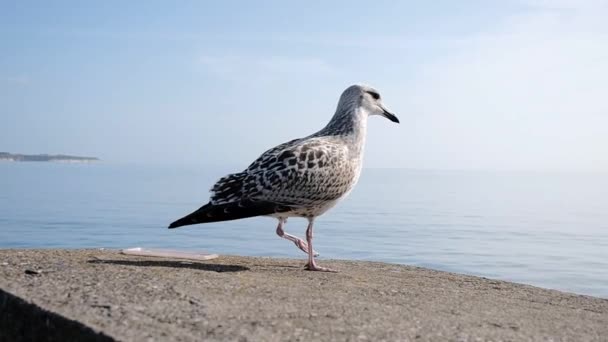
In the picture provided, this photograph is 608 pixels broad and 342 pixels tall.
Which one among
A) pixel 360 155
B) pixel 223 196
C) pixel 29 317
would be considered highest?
pixel 360 155

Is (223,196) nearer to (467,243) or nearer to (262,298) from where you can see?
(262,298)

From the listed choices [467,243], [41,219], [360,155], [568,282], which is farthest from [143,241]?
[360,155]

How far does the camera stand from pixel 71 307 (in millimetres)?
4723

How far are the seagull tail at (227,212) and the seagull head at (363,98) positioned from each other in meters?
1.82

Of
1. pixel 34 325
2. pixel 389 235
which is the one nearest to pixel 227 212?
pixel 34 325

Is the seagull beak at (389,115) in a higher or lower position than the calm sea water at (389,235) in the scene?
higher

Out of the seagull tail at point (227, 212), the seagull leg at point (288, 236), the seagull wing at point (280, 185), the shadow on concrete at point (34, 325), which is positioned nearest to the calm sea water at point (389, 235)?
the seagull leg at point (288, 236)

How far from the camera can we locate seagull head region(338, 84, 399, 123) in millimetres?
8508

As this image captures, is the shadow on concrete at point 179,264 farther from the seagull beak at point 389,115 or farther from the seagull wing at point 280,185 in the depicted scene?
the seagull beak at point 389,115

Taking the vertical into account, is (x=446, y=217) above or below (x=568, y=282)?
above

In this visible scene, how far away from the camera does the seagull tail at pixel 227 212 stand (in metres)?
7.22

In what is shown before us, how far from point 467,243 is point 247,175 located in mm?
15843

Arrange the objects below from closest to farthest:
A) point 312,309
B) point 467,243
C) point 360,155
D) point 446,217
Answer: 1. point 312,309
2. point 360,155
3. point 467,243
4. point 446,217

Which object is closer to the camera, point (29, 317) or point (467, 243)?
point (29, 317)
